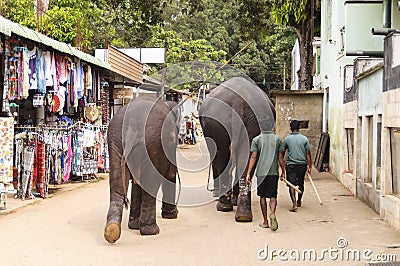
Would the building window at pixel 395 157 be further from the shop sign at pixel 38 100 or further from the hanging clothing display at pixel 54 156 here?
the shop sign at pixel 38 100

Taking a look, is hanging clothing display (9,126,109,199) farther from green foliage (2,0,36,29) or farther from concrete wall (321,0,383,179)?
green foliage (2,0,36,29)

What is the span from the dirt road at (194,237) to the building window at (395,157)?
0.66 metres

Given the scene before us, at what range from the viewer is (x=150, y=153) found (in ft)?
28.9

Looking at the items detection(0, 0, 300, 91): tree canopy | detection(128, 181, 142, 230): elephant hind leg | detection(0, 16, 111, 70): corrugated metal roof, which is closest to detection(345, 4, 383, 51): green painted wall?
detection(0, 0, 300, 91): tree canopy

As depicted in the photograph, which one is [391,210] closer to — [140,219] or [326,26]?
[140,219]

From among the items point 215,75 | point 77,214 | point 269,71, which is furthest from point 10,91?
point 269,71

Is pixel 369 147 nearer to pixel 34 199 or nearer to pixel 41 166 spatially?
pixel 41 166

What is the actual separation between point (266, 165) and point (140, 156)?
217 cm

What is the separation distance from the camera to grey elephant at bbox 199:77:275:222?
1070cm

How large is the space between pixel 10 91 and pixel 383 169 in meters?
7.10

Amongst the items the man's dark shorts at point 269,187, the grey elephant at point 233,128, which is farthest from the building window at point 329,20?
the man's dark shorts at point 269,187

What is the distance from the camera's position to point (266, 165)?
978 cm

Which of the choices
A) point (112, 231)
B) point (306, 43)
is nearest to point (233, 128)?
point (112, 231)

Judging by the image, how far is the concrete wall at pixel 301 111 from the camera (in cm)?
2030
